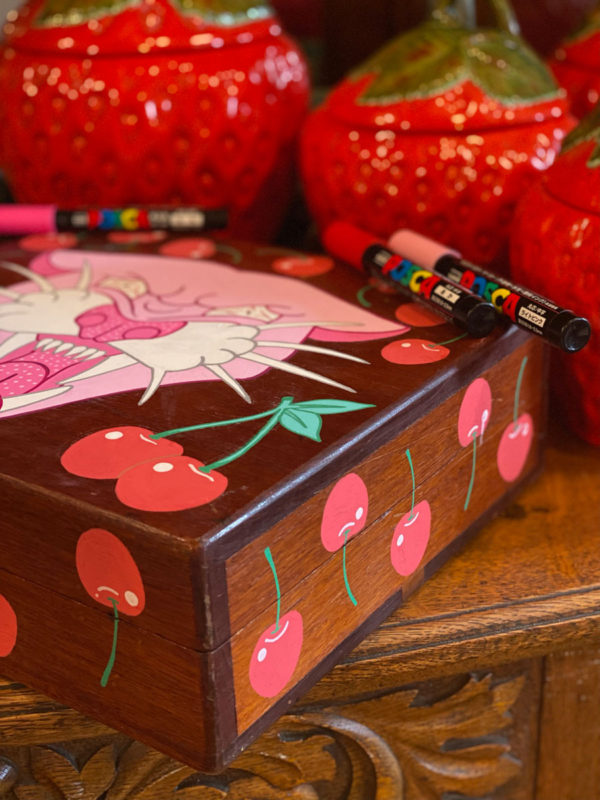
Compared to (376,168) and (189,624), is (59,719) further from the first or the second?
(376,168)

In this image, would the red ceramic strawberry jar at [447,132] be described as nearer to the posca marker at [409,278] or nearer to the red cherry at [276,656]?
the posca marker at [409,278]

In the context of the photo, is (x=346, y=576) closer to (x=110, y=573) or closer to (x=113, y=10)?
(x=110, y=573)

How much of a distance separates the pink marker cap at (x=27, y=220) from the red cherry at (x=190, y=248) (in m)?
0.08

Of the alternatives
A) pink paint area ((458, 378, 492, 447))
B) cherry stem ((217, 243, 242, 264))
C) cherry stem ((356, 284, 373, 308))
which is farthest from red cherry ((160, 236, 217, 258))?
pink paint area ((458, 378, 492, 447))

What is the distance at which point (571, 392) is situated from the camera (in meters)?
0.54

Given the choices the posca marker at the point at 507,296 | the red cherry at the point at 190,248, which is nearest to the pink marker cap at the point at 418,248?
the posca marker at the point at 507,296

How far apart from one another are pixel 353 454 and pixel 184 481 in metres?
0.07

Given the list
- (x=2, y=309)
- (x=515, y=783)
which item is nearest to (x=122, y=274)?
(x=2, y=309)

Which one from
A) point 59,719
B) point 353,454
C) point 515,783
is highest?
point 353,454

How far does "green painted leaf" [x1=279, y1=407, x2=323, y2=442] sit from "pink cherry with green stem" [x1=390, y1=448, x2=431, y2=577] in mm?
51

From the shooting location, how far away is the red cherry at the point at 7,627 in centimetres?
39

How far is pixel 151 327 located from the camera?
482mm

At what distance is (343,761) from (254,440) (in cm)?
18

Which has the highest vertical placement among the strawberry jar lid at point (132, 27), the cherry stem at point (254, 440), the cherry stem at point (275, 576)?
the strawberry jar lid at point (132, 27)
